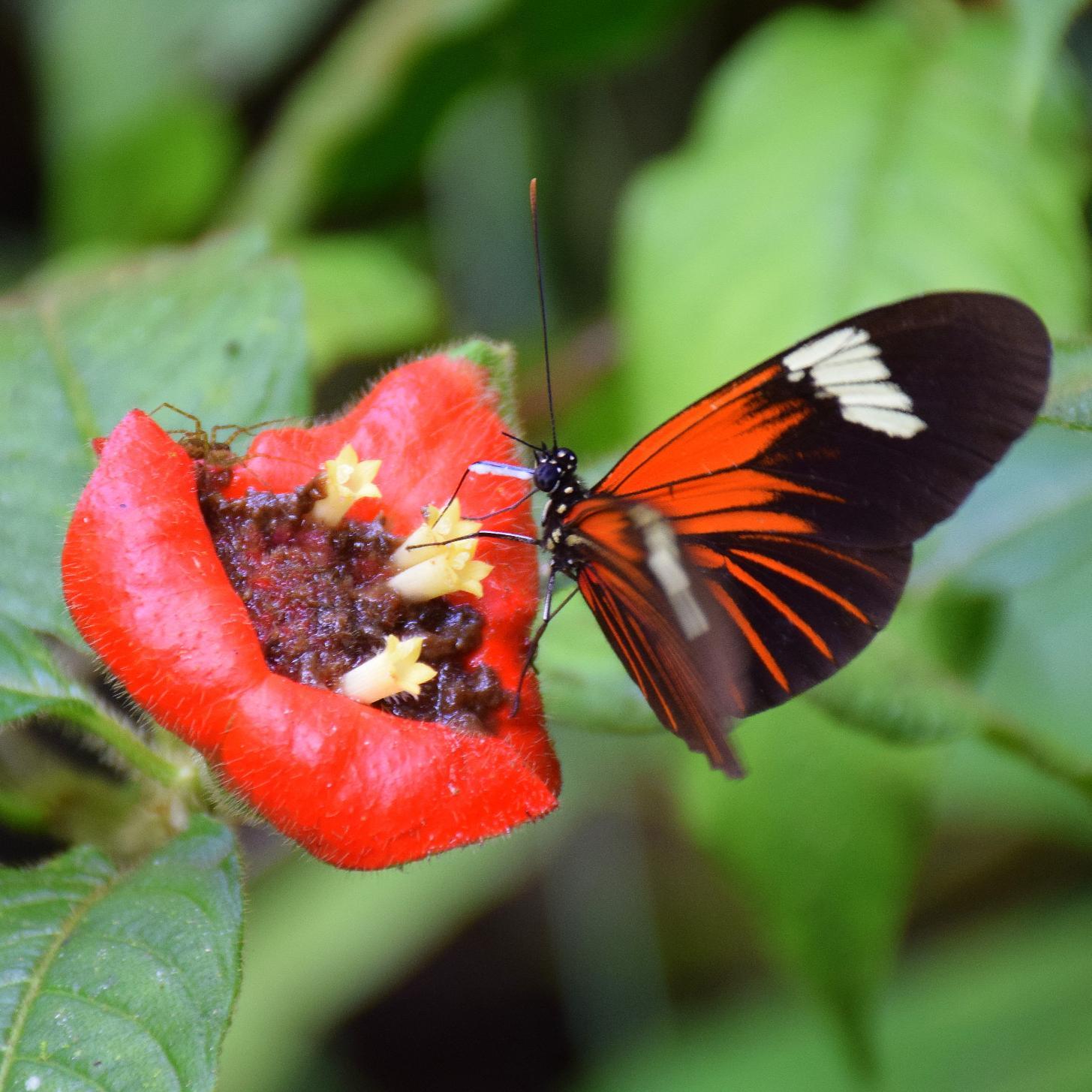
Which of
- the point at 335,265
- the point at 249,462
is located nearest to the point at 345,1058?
the point at 335,265

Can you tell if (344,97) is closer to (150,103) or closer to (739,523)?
(150,103)

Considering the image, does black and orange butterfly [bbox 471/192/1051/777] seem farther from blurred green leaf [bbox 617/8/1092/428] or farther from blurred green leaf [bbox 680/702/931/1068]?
blurred green leaf [bbox 617/8/1092/428]

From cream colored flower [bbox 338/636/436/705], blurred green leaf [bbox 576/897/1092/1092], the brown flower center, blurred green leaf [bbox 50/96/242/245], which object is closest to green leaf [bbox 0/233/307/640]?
the brown flower center

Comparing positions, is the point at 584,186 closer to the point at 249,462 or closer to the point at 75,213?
the point at 75,213

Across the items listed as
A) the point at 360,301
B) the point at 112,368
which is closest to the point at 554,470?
the point at 112,368

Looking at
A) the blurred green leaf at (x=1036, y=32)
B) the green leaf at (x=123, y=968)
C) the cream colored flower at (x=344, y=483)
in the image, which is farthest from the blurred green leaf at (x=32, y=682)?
the blurred green leaf at (x=1036, y=32)

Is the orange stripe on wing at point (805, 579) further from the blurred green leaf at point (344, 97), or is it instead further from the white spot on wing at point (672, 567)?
the blurred green leaf at point (344, 97)

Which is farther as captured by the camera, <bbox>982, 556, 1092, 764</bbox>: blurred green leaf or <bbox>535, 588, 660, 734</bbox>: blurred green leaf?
<bbox>982, 556, 1092, 764</bbox>: blurred green leaf

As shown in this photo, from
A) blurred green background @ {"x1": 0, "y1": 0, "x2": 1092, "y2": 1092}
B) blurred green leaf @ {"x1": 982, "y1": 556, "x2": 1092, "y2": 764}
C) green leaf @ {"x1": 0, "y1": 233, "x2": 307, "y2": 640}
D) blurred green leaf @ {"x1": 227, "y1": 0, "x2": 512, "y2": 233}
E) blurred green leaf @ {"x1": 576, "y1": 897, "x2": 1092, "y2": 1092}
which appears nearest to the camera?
green leaf @ {"x1": 0, "y1": 233, "x2": 307, "y2": 640}
